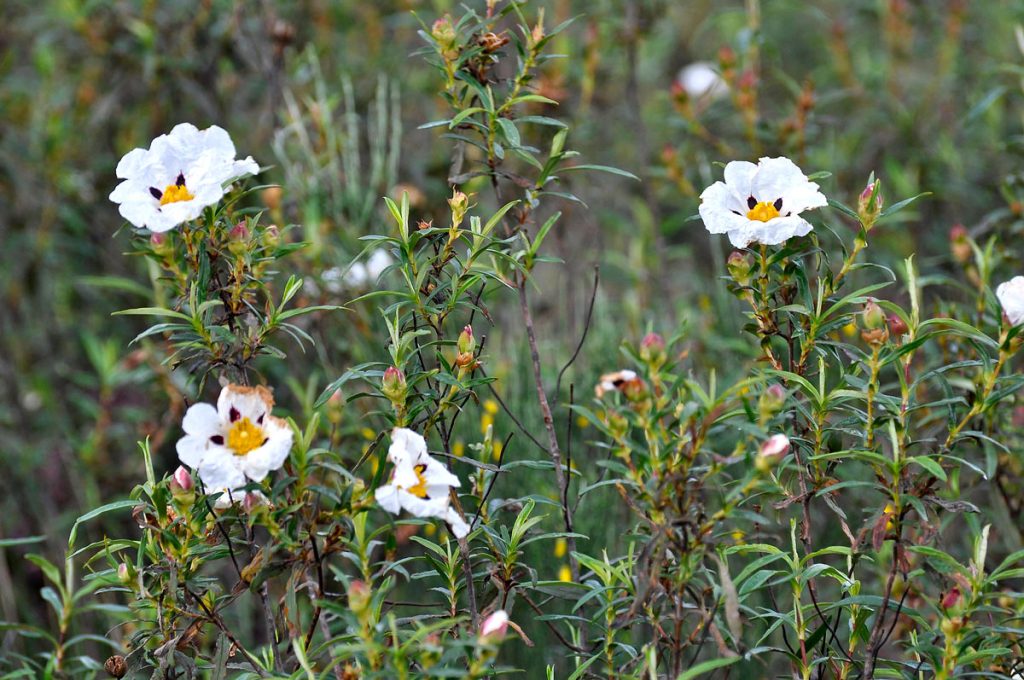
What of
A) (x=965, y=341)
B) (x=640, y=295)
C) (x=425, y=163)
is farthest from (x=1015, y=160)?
(x=425, y=163)

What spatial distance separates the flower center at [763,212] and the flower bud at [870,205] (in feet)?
0.50

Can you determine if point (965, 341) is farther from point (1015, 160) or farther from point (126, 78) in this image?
point (126, 78)

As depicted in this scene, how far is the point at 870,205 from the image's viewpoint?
172 centimetres

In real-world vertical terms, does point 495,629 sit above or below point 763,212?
below

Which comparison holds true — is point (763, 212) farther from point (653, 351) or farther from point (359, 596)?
point (359, 596)

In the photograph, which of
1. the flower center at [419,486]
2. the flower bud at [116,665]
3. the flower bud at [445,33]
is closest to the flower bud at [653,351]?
the flower center at [419,486]

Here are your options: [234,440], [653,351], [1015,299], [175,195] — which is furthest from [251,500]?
[1015,299]

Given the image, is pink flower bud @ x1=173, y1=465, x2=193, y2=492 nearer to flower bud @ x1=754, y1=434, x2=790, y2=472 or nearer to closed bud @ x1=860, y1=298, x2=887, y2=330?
flower bud @ x1=754, y1=434, x2=790, y2=472

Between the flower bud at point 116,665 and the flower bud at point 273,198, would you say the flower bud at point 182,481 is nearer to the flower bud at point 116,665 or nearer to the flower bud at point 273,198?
the flower bud at point 116,665

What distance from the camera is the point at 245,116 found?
4.47 meters

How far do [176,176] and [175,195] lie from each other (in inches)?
1.9

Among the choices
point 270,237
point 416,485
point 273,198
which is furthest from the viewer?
point 273,198

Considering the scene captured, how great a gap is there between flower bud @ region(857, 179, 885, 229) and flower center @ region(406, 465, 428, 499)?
0.84 meters

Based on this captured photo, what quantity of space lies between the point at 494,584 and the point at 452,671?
37 cm
